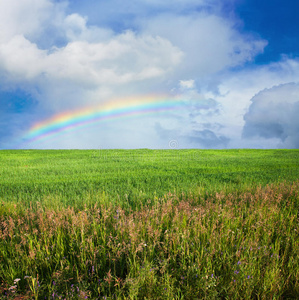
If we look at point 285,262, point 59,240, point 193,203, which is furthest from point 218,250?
point 193,203

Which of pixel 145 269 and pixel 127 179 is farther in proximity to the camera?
pixel 127 179

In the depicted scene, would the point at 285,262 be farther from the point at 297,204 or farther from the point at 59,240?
the point at 59,240

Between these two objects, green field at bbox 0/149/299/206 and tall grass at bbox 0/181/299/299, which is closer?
tall grass at bbox 0/181/299/299

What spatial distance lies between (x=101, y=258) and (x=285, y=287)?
3004 mm

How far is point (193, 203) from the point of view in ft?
26.2

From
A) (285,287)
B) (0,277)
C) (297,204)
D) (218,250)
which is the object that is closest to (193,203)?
(297,204)

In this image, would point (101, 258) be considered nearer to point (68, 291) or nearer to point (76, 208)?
point (68, 291)

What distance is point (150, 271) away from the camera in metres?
3.53

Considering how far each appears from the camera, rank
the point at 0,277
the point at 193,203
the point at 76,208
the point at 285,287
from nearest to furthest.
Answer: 1. the point at 285,287
2. the point at 0,277
3. the point at 76,208
4. the point at 193,203

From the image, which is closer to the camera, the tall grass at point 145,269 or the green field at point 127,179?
the tall grass at point 145,269

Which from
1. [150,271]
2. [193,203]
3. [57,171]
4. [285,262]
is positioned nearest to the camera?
[150,271]

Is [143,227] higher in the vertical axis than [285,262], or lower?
higher

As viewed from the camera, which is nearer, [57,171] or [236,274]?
[236,274]

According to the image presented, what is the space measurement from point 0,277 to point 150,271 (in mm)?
2745
